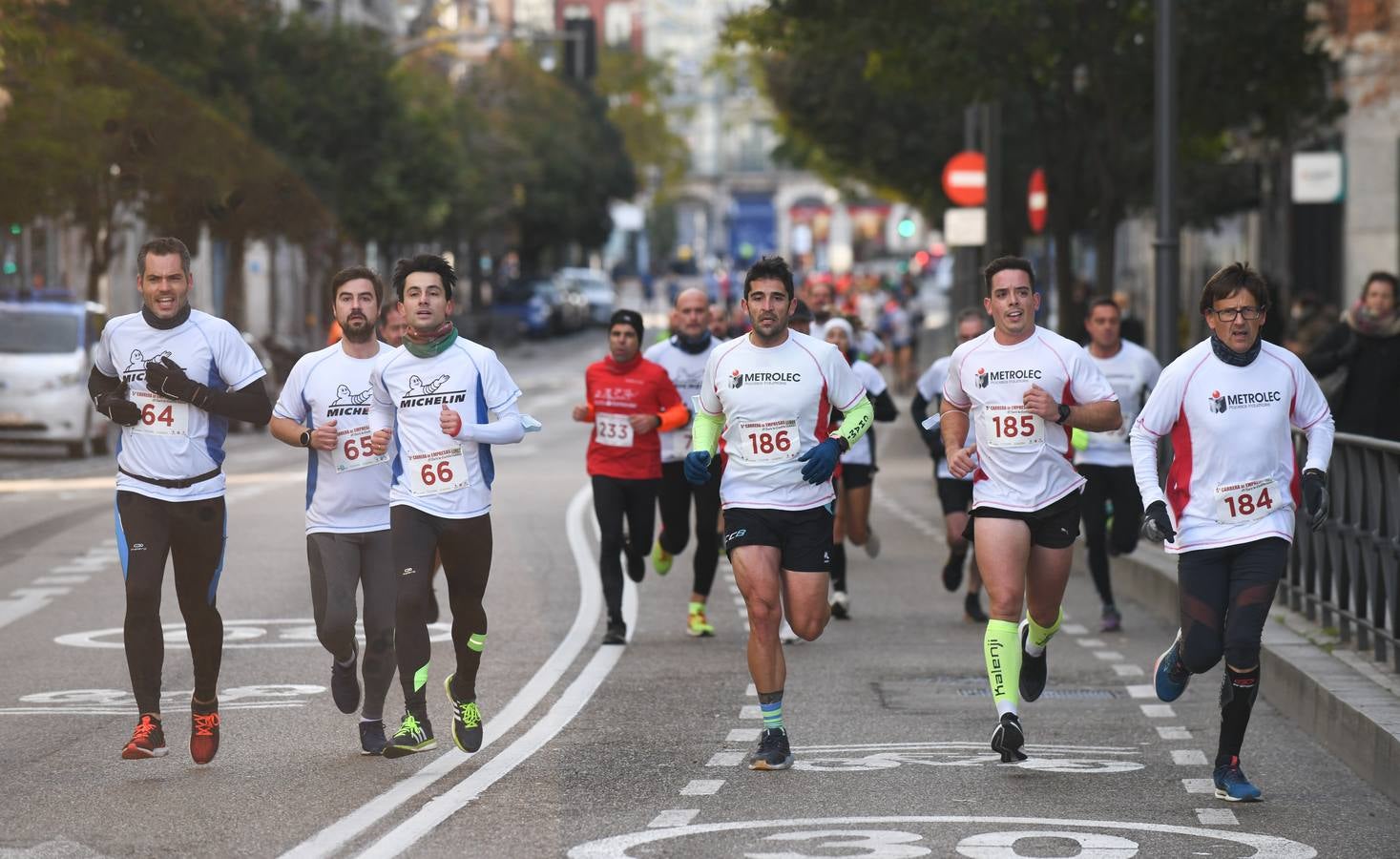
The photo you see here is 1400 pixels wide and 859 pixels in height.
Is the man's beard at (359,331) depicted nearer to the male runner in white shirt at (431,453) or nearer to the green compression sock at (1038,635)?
the male runner in white shirt at (431,453)

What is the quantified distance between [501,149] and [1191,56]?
45628 millimetres

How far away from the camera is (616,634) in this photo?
522 inches

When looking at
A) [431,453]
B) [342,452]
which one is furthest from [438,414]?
[342,452]

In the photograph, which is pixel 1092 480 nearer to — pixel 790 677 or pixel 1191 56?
pixel 790 677

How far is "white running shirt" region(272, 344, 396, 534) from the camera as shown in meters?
9.40

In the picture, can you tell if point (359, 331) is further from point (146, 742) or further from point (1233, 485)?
point (1233, 485)

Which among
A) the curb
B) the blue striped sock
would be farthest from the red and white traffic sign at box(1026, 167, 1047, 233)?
the blue striped sock

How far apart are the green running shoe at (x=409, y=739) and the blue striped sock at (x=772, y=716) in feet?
3.82

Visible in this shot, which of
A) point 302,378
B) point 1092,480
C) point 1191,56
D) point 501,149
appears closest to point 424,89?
point 501,149

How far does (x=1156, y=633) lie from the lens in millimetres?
14125

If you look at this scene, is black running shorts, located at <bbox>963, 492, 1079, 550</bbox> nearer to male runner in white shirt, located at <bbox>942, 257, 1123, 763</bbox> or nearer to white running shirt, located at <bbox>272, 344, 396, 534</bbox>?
male runner in white shirt, located at <bbox>942, 257, 1123, 763</bbox>

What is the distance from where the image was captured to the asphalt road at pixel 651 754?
782 cm

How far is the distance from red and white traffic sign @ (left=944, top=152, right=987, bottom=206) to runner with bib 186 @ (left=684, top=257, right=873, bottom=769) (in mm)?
17784

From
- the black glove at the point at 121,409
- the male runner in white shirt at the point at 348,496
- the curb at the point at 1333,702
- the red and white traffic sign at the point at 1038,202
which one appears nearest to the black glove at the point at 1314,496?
the curb at the point at 1333,702
